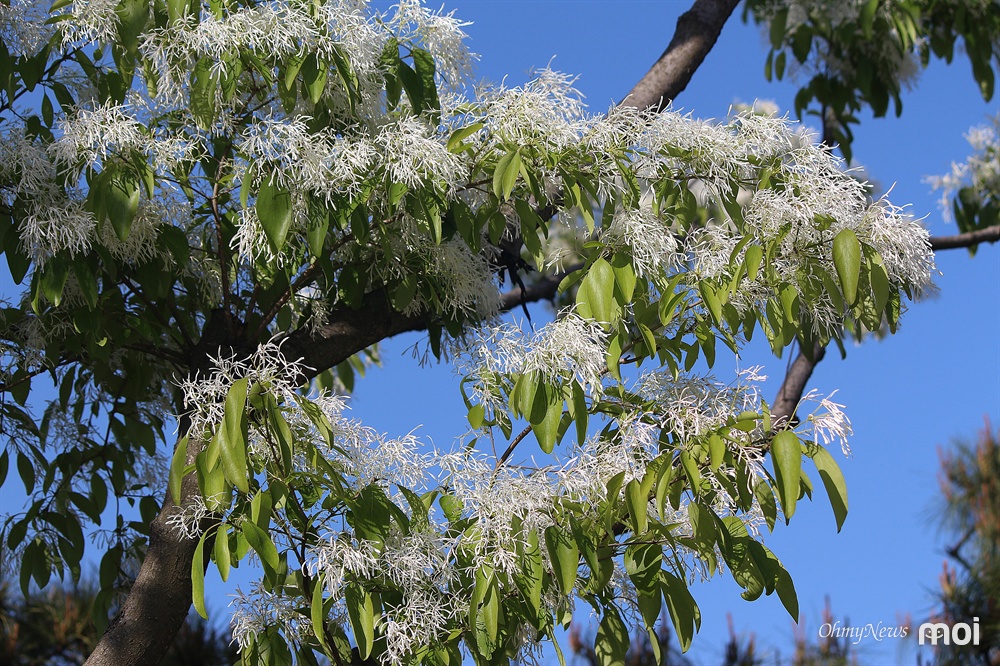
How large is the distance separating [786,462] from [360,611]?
0.66m

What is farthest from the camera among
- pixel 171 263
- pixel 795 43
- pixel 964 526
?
pixel 964 526

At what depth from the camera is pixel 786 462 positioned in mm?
1464

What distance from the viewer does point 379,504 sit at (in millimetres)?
1679

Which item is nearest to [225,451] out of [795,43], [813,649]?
[795,43]

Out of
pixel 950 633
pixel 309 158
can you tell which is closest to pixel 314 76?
pixel 309 158

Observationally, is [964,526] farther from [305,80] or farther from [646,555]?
[305,80]

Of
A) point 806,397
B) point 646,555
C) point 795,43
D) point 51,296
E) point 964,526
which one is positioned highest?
point 795,43

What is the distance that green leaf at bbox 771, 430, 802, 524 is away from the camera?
145cm

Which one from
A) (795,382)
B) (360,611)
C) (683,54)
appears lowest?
(360,611)

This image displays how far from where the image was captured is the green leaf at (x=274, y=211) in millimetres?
1712

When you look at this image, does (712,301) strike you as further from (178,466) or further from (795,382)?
(795,382)

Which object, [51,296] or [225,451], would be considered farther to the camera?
[51,296]

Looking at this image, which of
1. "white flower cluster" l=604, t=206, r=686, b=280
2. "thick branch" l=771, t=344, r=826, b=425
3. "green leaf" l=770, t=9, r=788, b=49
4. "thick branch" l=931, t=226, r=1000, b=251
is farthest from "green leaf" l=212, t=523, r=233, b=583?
"green leaf" l=770, t=9, r=788, b=49

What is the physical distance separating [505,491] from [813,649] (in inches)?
114
